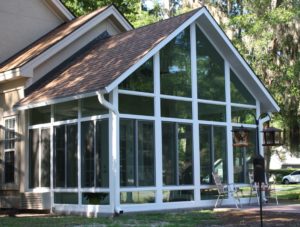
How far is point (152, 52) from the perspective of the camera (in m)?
14.9

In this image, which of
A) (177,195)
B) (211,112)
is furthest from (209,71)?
(177,195)

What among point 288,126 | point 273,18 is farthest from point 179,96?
point 288,126

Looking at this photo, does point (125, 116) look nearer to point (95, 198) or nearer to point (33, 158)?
point (95, 198)

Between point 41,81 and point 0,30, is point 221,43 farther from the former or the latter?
point 0,30

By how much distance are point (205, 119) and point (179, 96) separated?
125 cm

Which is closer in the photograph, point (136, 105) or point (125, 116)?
point (125, 116)

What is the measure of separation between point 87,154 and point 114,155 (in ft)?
3.46

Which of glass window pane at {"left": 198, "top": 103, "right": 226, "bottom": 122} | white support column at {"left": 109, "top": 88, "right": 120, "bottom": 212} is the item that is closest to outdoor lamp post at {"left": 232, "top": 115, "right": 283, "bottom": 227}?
glass window pane at {"left": 198, "top": 103, "right": 226, "bottom": 122}

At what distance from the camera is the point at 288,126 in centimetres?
2723

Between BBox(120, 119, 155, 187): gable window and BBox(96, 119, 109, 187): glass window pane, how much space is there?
38 centimetres

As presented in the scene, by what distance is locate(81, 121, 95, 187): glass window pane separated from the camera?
48.1ft

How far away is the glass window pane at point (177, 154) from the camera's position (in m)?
15.5

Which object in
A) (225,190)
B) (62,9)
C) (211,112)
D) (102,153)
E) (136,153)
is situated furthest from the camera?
(62,9)

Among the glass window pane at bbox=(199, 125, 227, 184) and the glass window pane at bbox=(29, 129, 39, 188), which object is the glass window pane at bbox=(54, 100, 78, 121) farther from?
the glass window pane at bbox=(199, 125, 227, 184)
